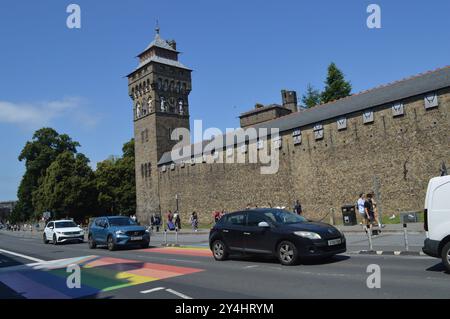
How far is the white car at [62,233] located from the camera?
83.9ft

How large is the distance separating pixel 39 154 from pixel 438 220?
229ft

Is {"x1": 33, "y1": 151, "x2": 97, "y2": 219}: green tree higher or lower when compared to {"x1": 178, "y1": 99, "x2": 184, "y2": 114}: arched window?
lower

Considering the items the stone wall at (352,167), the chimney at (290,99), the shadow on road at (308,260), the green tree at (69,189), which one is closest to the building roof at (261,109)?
the chimney at (290,99)

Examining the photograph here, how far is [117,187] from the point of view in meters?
64.4

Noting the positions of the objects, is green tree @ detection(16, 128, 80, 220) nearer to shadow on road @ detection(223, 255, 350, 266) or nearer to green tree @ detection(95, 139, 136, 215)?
green tree @ detection(95, 139, 136, 215)

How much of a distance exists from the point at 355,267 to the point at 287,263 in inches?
66.4

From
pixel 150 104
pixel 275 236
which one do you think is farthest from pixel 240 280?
pixel 150 104

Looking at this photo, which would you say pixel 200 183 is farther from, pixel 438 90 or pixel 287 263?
pixel 287 263

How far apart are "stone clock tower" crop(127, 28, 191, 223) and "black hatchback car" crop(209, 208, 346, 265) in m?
39.3

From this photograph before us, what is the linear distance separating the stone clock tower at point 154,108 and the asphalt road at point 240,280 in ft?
130

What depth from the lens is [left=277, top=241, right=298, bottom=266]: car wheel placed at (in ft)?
33.4

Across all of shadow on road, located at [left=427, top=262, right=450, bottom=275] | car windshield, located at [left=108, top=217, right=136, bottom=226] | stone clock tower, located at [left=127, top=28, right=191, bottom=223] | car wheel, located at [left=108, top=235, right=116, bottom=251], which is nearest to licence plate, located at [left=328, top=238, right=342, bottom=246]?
shadow on road, located at [left=427, top=262, right=450, bottom=275]

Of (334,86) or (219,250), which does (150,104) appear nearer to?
(334,86)
